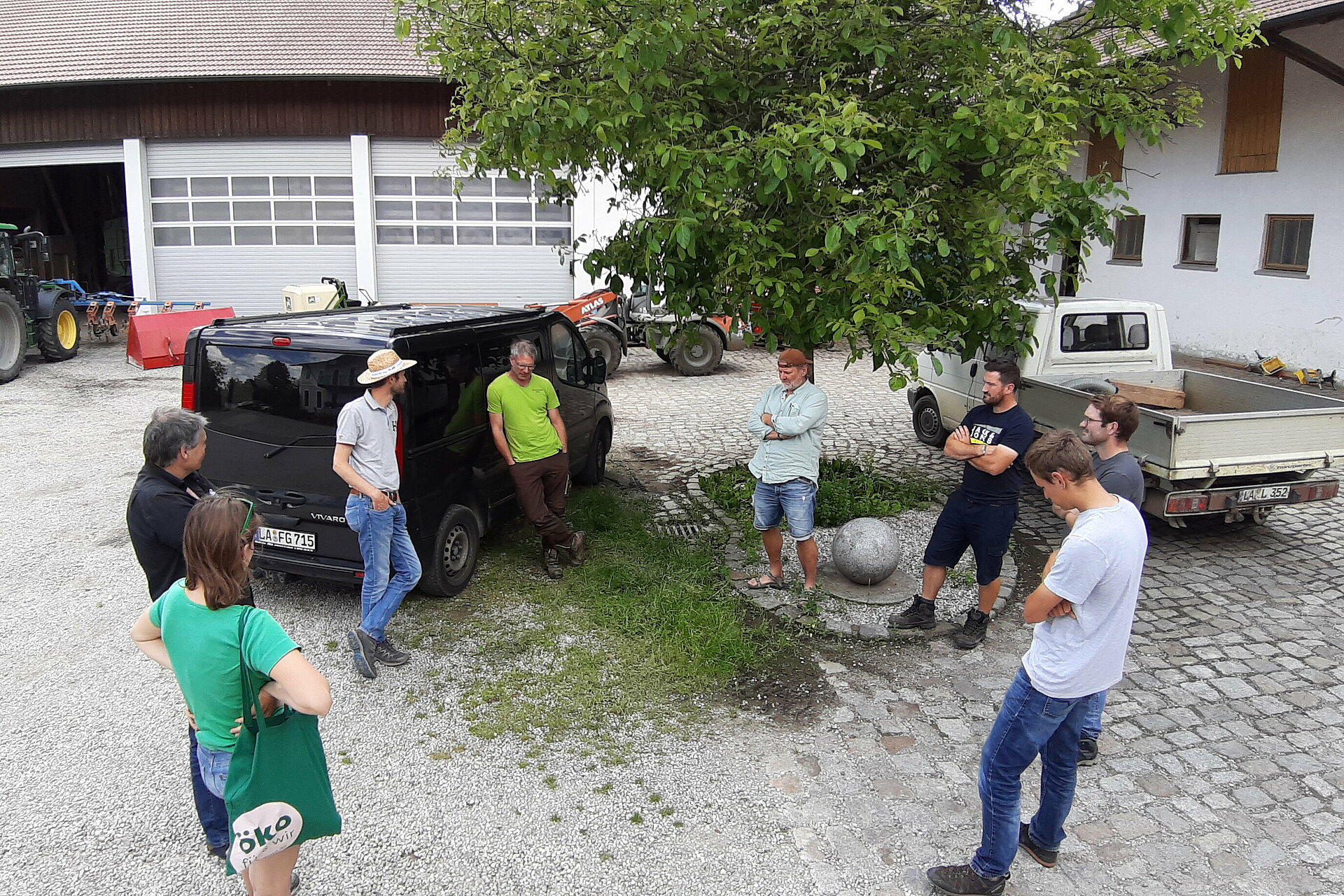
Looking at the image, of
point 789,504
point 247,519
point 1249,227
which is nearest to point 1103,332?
point 789,504

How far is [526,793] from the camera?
428 centimetres

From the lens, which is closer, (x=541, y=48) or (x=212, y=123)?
(x=541, y=48)

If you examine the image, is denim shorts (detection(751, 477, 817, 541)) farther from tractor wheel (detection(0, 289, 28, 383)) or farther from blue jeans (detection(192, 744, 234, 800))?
tractor wheel (detection(0, 289, 28, 383))

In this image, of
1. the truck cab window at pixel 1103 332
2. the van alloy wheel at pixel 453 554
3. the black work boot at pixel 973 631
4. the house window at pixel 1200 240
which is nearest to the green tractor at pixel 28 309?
the van alloy wheel at pixel 453 554

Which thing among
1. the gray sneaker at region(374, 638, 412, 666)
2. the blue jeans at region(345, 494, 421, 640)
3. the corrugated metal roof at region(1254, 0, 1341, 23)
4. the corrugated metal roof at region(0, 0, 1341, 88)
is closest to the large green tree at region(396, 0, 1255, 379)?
the blue jeans at region(345, 494, 421, 640)

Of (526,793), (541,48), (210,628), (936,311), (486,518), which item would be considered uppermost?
(541,48)

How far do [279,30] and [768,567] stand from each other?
1921 cm

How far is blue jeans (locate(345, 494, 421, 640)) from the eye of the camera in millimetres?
5281

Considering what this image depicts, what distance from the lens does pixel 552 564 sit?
6855 millimetres

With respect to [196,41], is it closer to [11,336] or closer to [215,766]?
[11,336]

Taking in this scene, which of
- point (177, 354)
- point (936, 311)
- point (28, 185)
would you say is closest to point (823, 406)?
point (936, 311)

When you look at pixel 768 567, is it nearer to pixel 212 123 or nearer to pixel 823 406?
pixel 823 406

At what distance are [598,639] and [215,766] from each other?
3.01 meters

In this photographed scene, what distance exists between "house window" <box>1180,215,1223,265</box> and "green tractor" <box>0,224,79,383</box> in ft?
67.6
